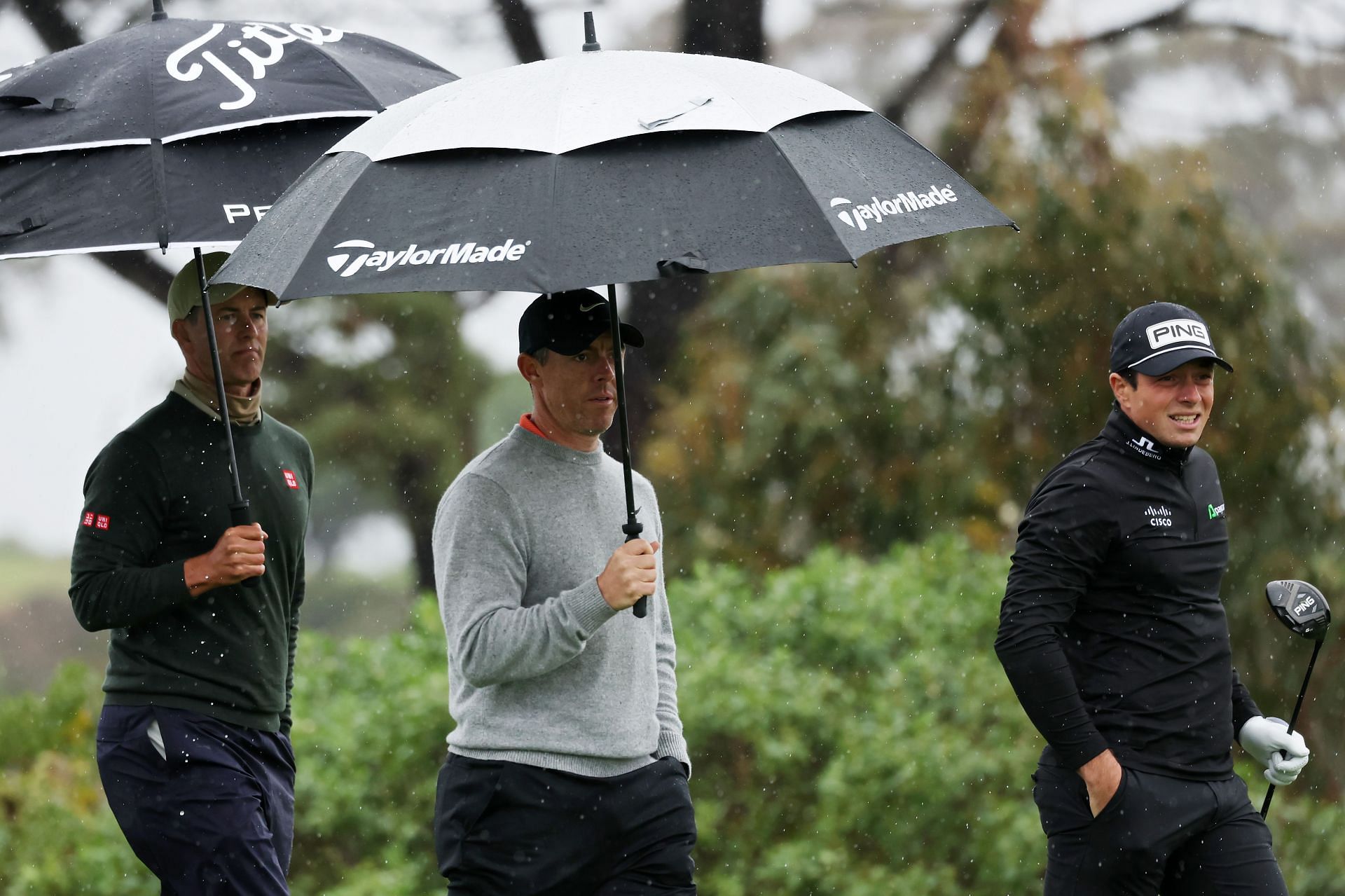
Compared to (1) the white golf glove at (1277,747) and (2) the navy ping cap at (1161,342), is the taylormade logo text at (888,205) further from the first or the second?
(1) the white golf glove at (1277,747)

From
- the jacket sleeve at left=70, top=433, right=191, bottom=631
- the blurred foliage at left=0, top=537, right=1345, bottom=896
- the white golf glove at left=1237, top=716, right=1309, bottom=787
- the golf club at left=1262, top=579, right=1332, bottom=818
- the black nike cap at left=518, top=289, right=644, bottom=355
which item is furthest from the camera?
the blurred foliage at left=0, top=537, right=1345, bottom=896

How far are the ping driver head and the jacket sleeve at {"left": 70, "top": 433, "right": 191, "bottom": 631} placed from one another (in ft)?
9.63

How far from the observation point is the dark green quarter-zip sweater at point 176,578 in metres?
4.21

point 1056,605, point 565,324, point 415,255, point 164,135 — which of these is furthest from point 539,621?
point 164,135

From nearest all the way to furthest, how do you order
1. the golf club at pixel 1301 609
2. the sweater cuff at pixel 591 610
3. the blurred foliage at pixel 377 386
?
the sweater cuff at pixel 591 610
the golf club at pixel 1301 609
the blurred foliage at pixel 377 386

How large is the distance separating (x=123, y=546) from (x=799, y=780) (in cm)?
325

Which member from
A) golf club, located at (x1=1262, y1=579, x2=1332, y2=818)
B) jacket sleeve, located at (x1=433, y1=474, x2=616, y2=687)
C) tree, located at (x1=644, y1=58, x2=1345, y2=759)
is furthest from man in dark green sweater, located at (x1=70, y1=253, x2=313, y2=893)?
tree, located at (x1=644, y1=58, x2=1345, y2=759)

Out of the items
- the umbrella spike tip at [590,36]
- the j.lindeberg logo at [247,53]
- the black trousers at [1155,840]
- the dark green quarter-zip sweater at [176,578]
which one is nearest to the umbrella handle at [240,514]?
the dark green quarter-zip sweater at [176,578]

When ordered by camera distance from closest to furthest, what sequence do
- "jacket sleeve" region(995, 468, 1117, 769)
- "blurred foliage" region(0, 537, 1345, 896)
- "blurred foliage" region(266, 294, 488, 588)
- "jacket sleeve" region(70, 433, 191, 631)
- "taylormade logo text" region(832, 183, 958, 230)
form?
"taylormade logo text" region(832, 183, 958, 230) → "jacket sleeve" region(995, 468, 1117, 769) → "jacket sleeve" region(70, 433, 191, 631) → "blurred foliage" region(0, 537, 1345, 896) → "blurred foliage" region(266, 294, 488, 588)

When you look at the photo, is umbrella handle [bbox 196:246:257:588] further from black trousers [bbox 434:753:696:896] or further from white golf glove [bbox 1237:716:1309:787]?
white golf glove [bbox 1237:716:1309:787]

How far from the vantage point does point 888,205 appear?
354 cm

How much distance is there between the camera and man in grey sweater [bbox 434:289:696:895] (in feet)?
12.3

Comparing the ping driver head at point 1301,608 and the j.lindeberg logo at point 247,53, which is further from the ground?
the j.lindeberg logo at point 247,53

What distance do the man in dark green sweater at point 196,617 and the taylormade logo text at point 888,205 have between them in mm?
1785
